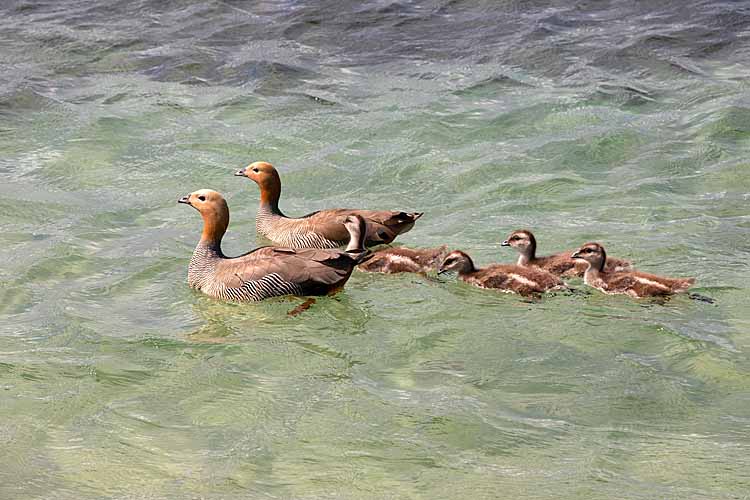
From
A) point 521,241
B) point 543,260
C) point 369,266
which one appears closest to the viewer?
point 521,241

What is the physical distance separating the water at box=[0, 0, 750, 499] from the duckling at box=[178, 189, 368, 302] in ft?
0.47

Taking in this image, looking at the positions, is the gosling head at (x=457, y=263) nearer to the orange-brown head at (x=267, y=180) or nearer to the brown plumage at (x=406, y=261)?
the brown plumage at (x=406, y=261)

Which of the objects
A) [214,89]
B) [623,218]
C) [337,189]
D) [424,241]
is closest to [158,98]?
[214,89]

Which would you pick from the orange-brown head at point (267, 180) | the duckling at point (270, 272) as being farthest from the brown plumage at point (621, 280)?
the orange-brown head at point (267, 180)

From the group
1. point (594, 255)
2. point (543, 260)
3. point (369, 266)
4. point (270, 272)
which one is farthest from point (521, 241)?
point (270, 272)

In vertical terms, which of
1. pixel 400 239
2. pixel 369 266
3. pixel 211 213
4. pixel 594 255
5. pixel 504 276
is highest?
pixel 211 213

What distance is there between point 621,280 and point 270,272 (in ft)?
8.43

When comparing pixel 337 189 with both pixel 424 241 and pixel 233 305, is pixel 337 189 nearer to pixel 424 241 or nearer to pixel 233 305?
pixel 424 241

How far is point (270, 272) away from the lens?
31.1 ft

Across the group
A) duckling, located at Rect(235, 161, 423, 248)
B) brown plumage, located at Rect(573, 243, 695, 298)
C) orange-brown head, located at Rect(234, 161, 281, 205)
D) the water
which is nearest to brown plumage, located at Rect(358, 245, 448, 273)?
the water

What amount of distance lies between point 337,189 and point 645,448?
5.78 meters

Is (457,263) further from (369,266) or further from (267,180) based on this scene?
(267,180)

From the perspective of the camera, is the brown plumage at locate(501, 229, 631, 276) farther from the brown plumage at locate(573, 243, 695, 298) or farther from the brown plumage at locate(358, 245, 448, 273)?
the brown plumage at locate(358, 245, 448, 273)

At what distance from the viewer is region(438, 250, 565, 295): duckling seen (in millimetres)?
9273
